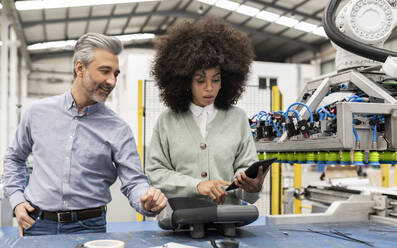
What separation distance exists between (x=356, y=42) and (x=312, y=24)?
31.3 ft

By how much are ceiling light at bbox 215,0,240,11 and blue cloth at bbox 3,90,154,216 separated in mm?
8826

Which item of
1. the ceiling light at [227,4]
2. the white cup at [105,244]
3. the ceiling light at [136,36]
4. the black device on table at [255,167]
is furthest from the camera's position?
the ceiling light at [136,36]

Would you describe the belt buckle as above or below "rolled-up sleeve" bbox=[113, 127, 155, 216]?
below

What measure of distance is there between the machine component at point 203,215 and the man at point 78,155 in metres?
0.18

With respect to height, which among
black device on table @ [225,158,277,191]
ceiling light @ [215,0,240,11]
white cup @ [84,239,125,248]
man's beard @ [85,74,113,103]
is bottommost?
white cup @ [84,239,125,248]

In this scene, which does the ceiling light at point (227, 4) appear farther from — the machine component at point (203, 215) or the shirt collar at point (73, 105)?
the machine component at point (203, 215)

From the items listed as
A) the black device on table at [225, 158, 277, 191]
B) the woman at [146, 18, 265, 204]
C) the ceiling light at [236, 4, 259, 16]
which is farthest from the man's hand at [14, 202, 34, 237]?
the ceiling light at [236, 4, 259, 16]

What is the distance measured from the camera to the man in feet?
5.24

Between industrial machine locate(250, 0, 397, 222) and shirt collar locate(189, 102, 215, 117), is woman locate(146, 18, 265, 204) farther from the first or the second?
industrial machine locate(250, 0, 397, 222)

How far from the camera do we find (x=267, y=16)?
10.5 metres

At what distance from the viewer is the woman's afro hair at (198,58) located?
1.67m

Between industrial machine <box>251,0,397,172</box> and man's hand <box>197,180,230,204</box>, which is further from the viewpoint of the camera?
industrial machine <box>251,0,397,172</box>

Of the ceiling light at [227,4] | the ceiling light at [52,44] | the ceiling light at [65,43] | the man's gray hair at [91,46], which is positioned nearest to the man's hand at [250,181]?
the man's gray hair at [91,46]

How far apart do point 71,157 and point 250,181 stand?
0.77 meters
